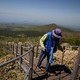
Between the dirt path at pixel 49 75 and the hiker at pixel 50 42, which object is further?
the dirt path at pixel 49 75

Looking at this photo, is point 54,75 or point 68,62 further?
point 68,62

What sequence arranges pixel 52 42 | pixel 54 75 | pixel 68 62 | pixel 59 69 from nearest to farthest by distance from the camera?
pixel 52 42
pixel 54 75
pixel 59 69
pixel 68 62

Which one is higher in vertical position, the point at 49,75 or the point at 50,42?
the point at 50,42

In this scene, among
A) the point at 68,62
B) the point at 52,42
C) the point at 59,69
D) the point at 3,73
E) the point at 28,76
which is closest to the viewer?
→ the point at 28,76

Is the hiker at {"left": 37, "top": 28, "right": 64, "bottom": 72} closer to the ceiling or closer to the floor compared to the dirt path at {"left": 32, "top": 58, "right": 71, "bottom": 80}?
closer to the ceiling

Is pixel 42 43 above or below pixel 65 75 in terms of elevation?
above

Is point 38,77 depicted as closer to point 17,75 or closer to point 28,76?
point 28,76

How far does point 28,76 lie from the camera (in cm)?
618

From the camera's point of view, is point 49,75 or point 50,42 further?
point 49,75

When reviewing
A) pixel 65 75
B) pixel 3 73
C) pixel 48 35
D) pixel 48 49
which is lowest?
pixel 3 73

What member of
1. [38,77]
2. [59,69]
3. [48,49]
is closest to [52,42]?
[48,49]

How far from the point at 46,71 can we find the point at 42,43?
142 cm

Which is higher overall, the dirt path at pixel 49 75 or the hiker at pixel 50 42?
the hiker at pixel 50 42

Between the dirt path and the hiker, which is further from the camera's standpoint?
the dirt path
